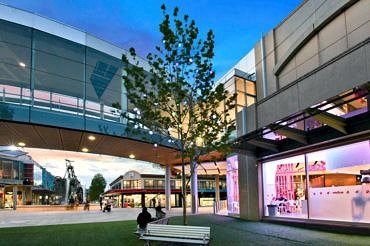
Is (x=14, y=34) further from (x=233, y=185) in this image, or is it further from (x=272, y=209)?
(x=233, y=185)

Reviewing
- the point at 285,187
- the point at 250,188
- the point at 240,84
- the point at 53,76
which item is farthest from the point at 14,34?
the point at 285,187

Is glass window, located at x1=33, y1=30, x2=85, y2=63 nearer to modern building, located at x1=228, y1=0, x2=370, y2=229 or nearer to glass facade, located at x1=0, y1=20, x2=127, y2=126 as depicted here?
glass facade, located at x1=0, y1=20, x2=127, y2=126

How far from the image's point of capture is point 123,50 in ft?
90.9

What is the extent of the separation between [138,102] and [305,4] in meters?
11.8

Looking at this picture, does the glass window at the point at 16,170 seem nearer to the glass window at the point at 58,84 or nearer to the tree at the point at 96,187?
the tree at the point at 96,187

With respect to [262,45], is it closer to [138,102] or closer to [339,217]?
[339,217]

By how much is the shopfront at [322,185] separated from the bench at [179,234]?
294 inches

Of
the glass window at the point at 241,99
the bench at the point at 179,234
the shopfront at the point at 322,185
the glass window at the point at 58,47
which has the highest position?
the glass window at the point at 58,47

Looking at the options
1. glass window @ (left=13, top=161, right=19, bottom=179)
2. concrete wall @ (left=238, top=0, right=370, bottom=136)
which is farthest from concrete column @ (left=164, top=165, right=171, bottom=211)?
glass window @ (left=13, top=161, right=19, bottom=179)

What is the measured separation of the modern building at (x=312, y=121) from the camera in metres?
14.2

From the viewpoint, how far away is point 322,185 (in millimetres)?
17609

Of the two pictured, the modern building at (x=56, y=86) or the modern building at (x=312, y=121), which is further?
the modern building at (x=56, y=86)

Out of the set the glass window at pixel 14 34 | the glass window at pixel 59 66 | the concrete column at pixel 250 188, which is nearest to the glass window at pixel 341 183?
the concrete column at pixel 250 188

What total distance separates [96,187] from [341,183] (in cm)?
9617
